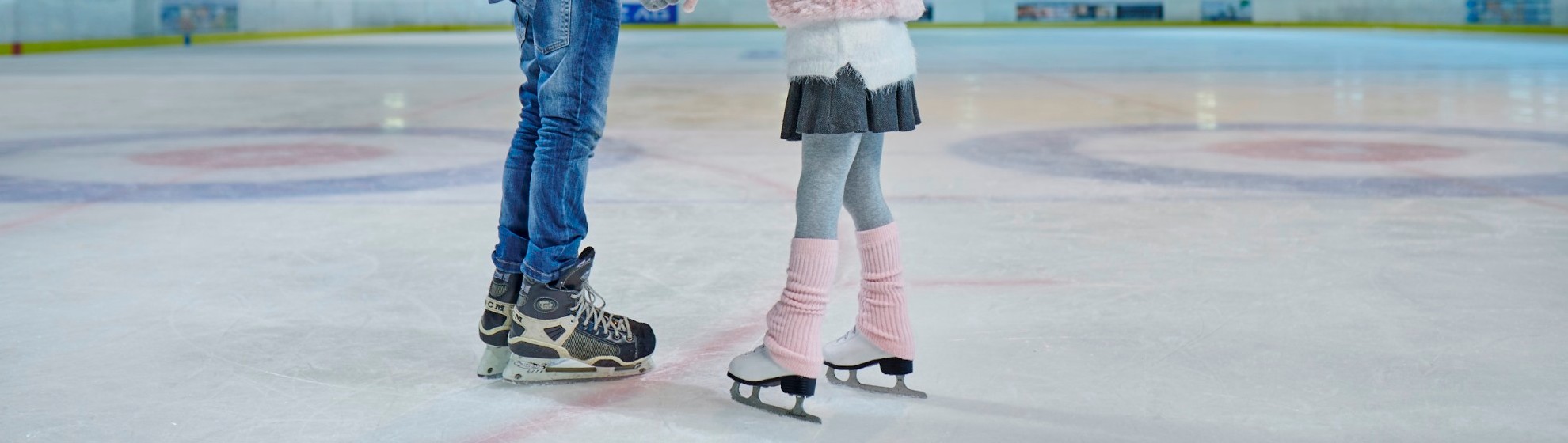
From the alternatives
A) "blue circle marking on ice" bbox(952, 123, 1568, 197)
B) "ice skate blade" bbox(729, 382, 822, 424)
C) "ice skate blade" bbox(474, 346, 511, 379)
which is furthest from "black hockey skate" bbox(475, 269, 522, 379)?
"blue circle marking on ice" bbox(952, 123, 1568, 197)

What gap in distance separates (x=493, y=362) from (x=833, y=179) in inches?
27.6

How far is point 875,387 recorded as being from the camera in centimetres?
231

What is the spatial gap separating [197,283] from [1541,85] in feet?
31.5

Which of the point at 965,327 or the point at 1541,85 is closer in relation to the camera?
the point at 965,327

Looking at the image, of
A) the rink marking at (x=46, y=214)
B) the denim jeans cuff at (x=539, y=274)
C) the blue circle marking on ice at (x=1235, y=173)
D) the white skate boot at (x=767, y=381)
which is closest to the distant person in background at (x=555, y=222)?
the denim jeans cuff at (x=539, y=274)

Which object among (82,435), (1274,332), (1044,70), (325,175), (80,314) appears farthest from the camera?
(1044,70)

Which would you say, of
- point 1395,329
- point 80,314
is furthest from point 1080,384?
point 80,314

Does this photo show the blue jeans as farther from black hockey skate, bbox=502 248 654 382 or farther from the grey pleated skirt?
the grey pleated skirt

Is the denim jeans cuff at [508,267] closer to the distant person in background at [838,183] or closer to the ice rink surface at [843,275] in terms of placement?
the ice rink surface at [843,275]

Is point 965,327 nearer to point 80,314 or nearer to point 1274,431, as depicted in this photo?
point 1274,431

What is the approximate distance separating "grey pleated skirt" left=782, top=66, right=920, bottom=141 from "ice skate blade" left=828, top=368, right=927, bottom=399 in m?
0.44

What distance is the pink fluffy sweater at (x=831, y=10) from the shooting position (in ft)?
6.68

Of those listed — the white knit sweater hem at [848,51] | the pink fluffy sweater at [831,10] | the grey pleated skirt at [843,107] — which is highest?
the pink fluffy sweater at [831,10]

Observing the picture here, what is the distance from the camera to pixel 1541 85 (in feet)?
32.8
